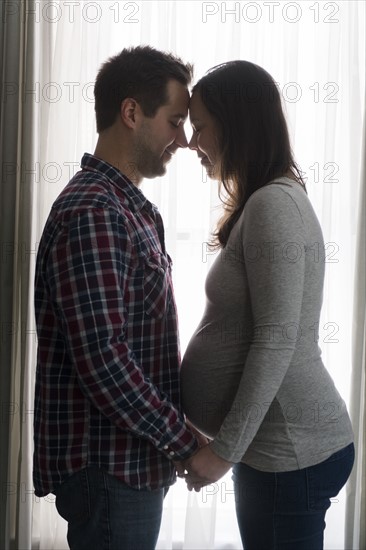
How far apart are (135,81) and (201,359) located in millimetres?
567

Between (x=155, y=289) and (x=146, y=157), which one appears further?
(x=146, y=157)

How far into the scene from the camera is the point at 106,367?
1038 mm

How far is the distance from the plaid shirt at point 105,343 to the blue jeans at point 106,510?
0.06ft

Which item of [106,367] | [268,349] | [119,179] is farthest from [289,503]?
[119,179]

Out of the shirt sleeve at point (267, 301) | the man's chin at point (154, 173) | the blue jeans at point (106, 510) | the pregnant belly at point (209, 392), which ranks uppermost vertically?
the man's chin at point (154, 173)

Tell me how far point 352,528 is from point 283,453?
1.00 m

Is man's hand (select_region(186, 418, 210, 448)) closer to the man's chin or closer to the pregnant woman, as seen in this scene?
the pregnant woman

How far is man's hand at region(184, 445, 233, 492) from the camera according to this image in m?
1.10

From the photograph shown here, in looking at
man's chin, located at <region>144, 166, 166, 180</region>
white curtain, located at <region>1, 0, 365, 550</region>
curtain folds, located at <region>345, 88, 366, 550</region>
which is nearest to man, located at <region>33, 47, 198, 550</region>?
man's chin, located at <region>144, 166, 166, 180</region>

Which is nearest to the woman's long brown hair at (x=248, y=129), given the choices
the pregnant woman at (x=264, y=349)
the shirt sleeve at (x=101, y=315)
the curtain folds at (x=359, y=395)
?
the pregnant woman at (x=264, y=349)

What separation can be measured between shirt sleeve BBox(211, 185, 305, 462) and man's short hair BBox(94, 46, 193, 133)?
13.3 inches

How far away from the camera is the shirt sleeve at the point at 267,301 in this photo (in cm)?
103

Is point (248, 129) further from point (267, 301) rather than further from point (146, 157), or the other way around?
point (267, 301)

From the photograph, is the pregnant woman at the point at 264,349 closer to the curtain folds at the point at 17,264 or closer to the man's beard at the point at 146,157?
the man's beard at the point at 146,157
